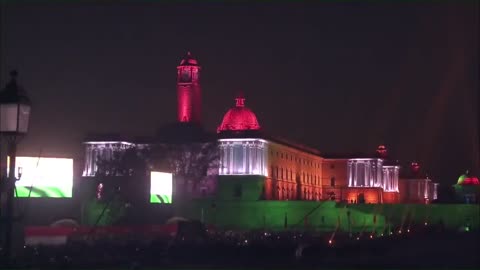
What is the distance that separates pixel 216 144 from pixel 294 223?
59.4 feet

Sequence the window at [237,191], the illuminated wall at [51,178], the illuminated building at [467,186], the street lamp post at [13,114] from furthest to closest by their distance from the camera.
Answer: the illuminated building at [467,186]
the window at [237,191]
the illuminated wall at [51,178]
the street lamp post at [13,114]

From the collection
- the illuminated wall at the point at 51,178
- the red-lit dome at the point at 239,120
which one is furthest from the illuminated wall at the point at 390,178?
the illuminated wall at the point at 51,178

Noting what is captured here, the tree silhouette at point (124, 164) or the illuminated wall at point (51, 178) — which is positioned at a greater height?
the tree silhouette at point (124, 164)

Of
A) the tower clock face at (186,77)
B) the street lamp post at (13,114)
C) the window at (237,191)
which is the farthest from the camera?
the tower clock face at (186,77)

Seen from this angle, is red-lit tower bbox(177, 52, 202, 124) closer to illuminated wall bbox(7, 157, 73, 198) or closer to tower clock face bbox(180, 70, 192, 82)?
tower clock face bbox(180, 70, 192, 82)

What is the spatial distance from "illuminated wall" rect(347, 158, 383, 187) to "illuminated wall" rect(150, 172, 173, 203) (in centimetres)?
7458

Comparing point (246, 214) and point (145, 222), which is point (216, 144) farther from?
point (145, 222)

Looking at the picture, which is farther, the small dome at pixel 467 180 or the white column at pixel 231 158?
the small dome at pixel 467 180

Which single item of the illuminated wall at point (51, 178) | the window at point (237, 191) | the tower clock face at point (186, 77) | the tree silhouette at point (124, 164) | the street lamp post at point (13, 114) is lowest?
the street lamp post at point (13, 114)

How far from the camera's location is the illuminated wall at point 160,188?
87438 mm

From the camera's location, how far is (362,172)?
16225 centimetres

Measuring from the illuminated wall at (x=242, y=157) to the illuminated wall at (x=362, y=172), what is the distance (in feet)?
130

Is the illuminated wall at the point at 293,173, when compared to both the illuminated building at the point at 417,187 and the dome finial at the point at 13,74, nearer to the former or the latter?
the illuminated building at the point at 417,187

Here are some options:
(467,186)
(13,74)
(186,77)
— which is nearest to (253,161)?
(186,77)
